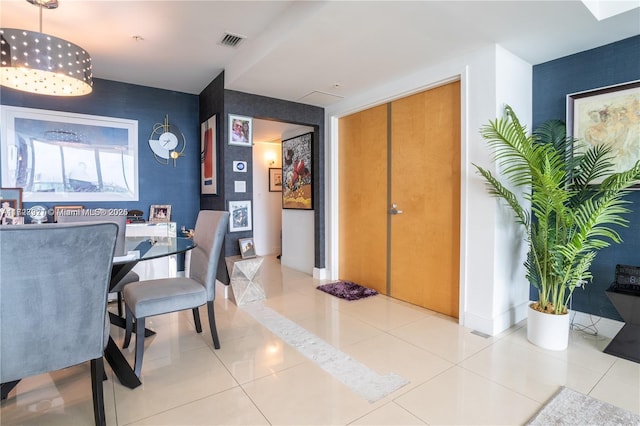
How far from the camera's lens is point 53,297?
1323 mm

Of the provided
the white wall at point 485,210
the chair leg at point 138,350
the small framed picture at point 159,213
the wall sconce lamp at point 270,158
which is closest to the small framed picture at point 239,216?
the small framed picture at point 159,213

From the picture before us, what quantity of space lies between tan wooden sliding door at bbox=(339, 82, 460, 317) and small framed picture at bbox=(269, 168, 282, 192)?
7.80ft

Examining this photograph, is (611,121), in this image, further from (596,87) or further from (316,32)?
(316,32)

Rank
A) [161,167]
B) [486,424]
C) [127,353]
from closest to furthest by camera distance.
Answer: [486,424] → [127,353] → [161,167]

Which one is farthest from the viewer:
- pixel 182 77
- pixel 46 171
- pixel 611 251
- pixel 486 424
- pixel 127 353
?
pixel 182 77

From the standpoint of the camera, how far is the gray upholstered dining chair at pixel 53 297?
1.22 m

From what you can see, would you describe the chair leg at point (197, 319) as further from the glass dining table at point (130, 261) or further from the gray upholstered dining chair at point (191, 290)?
the glass dining table at point (130, 261)

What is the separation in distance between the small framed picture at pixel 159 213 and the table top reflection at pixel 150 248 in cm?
127

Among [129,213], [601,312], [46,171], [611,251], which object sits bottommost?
[601,312]

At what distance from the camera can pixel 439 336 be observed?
258cm

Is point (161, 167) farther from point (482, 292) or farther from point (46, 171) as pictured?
point (482, 292)

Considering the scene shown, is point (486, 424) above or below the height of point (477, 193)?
below

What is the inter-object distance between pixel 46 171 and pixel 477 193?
14.4 ft

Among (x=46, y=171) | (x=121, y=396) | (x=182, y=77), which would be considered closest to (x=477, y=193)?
(x=121, y=396)
